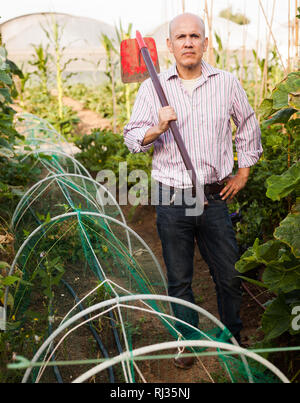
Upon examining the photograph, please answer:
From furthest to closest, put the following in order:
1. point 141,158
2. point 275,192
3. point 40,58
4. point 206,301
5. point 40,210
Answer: point 40,58
point 141,158
point 40,210
point 206,301
point 275,192

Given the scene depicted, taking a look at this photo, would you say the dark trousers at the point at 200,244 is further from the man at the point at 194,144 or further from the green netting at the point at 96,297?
the green netting at the point at 96,297

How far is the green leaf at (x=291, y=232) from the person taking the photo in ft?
5.65

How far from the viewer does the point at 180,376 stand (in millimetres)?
2297

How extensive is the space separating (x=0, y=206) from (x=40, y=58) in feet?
17.2

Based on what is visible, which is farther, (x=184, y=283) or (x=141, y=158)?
(x=141, y=158)

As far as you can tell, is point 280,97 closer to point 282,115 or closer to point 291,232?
point 282,115

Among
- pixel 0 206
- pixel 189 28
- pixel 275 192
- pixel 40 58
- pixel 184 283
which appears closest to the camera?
pixel 275 192

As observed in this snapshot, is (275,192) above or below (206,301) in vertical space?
above

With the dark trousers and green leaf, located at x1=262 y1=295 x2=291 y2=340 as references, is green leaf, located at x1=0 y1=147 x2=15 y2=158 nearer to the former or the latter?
the dark trousers

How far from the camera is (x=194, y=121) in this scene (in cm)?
215

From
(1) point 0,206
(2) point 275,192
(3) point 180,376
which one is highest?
(2) point 275,192

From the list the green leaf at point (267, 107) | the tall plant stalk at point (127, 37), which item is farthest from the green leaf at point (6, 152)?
the tall plant stalk at point (127, 37)
